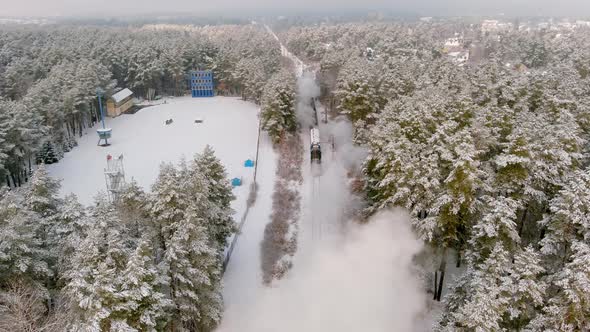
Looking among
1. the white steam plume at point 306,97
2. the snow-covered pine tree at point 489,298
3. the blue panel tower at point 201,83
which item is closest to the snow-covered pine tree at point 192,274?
the snow-covered pine tree at point 489,298

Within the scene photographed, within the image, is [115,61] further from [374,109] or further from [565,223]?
[565,223]

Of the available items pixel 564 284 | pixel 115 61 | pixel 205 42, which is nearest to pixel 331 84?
pixel 205 42

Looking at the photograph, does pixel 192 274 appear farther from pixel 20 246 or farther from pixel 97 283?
pixel 20 246

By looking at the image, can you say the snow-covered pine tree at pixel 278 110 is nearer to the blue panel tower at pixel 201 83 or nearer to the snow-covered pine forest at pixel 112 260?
the snow-covered pine forest at pixel 112 260

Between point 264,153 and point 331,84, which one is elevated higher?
point 331,84

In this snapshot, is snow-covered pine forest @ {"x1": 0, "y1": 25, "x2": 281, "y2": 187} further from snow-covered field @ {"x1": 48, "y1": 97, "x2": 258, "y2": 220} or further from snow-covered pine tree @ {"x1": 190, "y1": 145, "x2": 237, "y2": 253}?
snow-covered pine tree @ {"x1": 190, "y1": 145, "x2": 237, "y2": 253}

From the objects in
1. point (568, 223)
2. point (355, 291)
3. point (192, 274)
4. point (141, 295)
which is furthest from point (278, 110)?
point (141, 295)

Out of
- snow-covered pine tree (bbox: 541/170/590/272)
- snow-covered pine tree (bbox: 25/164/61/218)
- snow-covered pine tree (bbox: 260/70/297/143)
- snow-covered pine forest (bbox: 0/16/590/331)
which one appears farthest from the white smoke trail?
snow-covered pine tree (bbox: 260/70/297/143)
